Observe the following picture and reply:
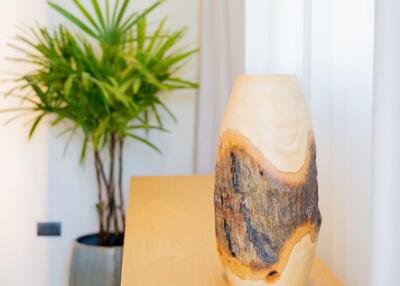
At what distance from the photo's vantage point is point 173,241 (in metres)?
1.35

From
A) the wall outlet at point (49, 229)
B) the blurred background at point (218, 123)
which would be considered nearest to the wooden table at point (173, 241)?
the blurred background at point (218, 123)

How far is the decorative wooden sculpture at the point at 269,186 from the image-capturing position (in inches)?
36.3

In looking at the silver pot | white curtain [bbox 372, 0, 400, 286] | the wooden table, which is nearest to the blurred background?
white curtain [bbox 372, 0, 400, 286]

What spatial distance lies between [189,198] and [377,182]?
3.49 ft

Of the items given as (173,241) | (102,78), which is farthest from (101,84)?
(173,241)

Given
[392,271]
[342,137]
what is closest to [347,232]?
[342,137]

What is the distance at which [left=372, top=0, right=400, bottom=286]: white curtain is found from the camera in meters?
0.81

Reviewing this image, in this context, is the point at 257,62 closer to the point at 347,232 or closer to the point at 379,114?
the point at 347,232

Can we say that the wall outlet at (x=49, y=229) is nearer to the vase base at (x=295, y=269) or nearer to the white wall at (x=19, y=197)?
the white wall at (x=19, y=197)

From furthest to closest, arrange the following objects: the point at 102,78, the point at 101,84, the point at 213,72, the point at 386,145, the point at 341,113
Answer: the point at 213,72 → the point at 102,78 → the point at 101,84 → the point at 341,113 → the point at 386,145

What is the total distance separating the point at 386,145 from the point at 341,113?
0.52m

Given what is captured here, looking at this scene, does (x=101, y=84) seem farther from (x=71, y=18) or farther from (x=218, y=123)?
(x=218, y=123)

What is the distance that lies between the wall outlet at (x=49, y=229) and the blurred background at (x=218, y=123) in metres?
0.03

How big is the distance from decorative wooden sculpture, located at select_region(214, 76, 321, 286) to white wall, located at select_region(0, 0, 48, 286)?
7.52 feet
